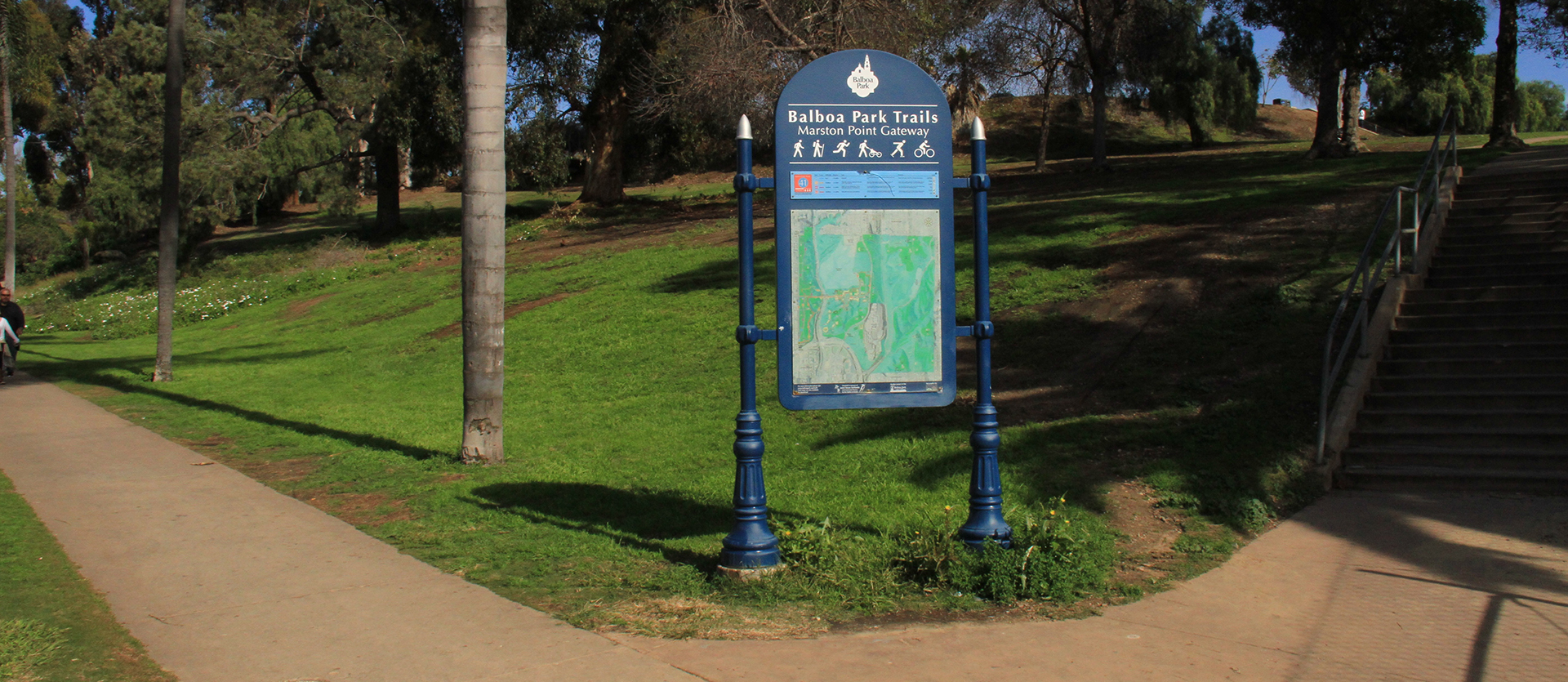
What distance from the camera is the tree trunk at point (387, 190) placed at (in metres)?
37.2

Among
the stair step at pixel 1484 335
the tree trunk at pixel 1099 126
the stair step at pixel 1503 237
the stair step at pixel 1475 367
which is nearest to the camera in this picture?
the stair step at pixel 1475 367

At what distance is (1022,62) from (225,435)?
1074 inches

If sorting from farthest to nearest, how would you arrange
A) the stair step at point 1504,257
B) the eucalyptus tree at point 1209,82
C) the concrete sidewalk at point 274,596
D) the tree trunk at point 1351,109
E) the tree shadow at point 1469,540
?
the eucalyptus tree at point 1209,82
the tree trunk at point 1351,109
the stair step at point 1504,257
the tree shadow at point 1469,540
the concrete sidewalk at point 274,596

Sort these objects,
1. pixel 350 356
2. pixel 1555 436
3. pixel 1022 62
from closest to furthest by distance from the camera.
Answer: pixel 1555 436 → pixel 350 356 → pixel 1022 62

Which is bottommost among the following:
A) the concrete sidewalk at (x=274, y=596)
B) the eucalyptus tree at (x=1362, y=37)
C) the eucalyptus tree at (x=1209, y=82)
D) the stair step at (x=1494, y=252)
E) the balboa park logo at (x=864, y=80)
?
the concrete sidewalk at (x=274, y=596)

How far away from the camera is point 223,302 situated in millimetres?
28562

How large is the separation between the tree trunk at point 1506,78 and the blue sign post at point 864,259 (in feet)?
75.1

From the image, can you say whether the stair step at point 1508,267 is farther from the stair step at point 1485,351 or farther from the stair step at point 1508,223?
the stair step at point 1485,351

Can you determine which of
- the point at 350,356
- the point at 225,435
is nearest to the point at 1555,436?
the point at 225,435

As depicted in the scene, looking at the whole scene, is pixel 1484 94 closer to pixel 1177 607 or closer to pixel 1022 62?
pixel 1022 62

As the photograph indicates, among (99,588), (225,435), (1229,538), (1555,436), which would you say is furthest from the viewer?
(225,435)

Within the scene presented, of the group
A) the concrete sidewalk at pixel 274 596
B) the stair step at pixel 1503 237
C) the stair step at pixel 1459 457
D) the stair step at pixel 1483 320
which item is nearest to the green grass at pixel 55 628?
the concrete sidewalk at pixel 274 596

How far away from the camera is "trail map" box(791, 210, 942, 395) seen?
6.21 metres

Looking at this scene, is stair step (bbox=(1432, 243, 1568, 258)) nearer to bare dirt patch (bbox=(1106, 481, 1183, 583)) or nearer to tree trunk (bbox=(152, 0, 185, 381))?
bare dirt patch (bbox=(1106, 481, 1183, 583))
